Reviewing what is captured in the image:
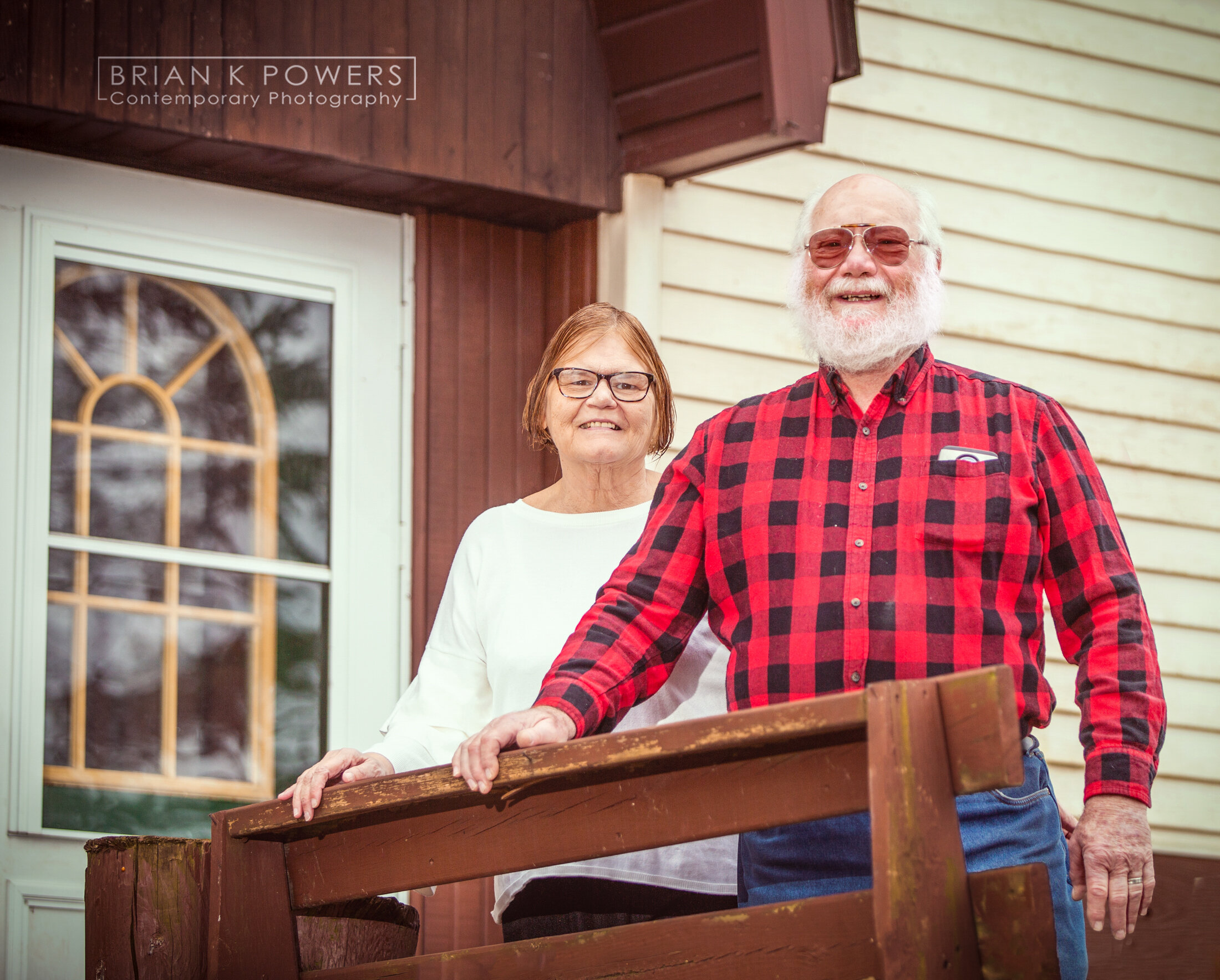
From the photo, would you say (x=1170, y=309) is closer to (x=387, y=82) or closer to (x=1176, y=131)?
(x=1176, y=131)

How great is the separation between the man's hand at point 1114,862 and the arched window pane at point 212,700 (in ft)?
7.06

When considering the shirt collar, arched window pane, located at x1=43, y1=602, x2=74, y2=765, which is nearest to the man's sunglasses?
the shirt collar

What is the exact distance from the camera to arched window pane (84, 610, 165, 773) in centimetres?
363

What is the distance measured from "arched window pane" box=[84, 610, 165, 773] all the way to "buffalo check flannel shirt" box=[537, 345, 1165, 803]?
151 cm

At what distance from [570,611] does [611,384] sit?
45 centimetres

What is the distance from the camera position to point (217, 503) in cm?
385

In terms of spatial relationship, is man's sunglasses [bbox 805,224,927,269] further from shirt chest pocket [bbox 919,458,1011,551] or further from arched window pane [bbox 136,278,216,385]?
arched window pane [bbox 136,278,216,385]

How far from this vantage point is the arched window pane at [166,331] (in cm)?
384

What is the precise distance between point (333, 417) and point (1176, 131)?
119 inches

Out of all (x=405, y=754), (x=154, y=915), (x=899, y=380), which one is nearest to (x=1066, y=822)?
(x=899, y=380)

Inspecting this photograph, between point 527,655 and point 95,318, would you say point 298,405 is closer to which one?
point 95,318

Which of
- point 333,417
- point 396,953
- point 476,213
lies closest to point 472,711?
point 396,953

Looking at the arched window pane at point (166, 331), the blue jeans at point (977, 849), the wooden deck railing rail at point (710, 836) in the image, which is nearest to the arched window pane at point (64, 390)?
the arched window pane at point (166, 331)

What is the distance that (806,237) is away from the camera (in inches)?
109
